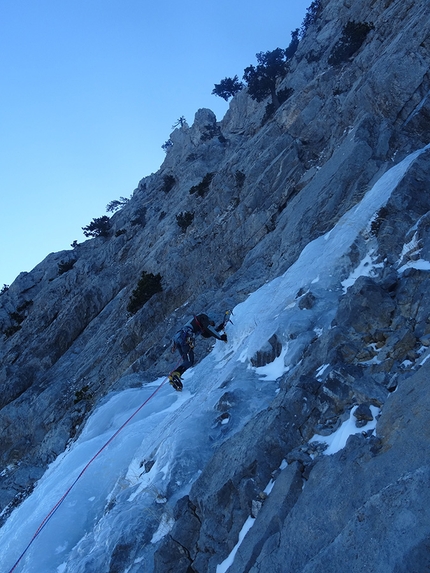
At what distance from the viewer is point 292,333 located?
36.5 feet

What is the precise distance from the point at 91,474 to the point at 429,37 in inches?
782

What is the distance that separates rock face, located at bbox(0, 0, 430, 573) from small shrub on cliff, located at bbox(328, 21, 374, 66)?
0.31 metres

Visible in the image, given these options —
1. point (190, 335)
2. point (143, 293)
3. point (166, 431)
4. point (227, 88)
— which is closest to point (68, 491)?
point (166, 431)

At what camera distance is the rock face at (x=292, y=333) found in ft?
18.2

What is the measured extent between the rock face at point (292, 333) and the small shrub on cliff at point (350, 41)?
1.02 ft

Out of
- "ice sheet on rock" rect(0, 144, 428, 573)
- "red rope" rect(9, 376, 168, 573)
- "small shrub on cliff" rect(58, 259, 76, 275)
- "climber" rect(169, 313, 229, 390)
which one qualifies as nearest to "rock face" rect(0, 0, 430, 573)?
"small shrub on cliff" rect(58, 259, 76, 275)

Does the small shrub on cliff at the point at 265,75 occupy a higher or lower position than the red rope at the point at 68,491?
higher

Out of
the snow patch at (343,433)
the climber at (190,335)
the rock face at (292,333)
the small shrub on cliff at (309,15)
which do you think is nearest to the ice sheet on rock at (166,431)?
the climber at (190,335)

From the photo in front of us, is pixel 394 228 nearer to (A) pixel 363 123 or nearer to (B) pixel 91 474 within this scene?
(A) pixel 363 123

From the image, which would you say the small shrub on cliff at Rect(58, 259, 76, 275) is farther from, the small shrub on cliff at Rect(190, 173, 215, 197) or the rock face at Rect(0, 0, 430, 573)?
the small shrub on cliff at Rect(190, 173, 215, 197)

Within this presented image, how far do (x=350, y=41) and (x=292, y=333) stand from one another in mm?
25012

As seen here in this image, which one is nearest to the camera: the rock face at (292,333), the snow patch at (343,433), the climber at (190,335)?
the rock face at (292,333)

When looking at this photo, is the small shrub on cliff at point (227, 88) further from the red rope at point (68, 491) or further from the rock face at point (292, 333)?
→ the red rope at point (68, 491)

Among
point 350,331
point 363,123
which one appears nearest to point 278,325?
point 350,331
